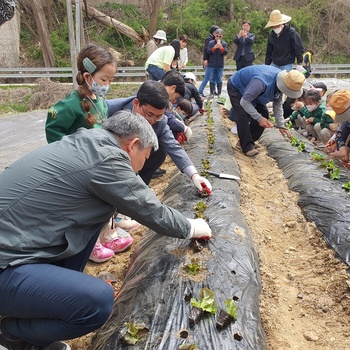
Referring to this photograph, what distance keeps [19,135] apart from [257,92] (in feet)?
14.5

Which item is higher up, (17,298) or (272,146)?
(17,298)

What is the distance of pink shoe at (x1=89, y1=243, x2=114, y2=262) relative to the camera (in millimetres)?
3326

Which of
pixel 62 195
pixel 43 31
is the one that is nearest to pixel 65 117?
pixel 62 195

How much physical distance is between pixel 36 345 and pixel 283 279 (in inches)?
75.7

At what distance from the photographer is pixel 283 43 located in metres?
8.18

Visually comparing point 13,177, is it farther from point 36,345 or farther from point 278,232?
point 278,232

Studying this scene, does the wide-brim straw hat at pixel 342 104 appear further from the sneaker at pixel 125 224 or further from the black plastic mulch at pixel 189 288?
the sneaker at pixel 125 224

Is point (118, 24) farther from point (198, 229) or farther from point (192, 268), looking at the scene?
point (192, 268)

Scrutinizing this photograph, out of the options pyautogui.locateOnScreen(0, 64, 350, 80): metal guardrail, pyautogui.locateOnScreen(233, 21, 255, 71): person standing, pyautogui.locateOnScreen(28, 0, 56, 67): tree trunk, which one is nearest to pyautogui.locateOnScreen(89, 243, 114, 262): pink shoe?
pyautogui.locateOnScreen(233, 21, 255, 71): person standing

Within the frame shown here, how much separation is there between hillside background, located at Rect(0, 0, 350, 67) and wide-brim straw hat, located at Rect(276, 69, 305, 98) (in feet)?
51.3

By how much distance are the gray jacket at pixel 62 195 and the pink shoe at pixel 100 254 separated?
1320mm

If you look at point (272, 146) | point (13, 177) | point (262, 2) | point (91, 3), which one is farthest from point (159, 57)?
point (262, 2)

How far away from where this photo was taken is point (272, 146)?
21.4ft

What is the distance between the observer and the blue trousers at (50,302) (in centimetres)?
185
